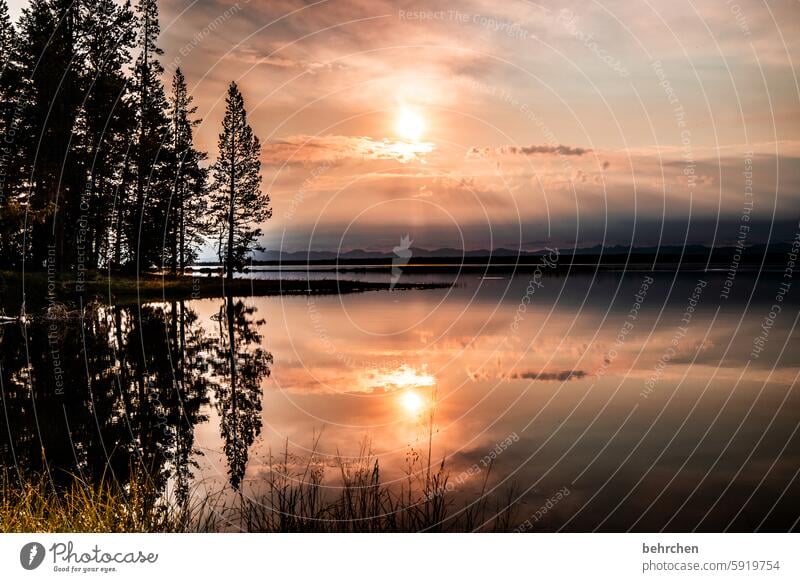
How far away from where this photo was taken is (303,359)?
23250 millimetres

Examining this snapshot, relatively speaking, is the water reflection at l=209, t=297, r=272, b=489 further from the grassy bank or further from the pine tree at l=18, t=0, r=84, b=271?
the pine tree at l=18, t=0, r=84, b=271

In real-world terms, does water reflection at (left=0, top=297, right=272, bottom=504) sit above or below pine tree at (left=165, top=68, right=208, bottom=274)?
below

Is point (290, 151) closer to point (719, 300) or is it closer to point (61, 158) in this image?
point (61, 158)

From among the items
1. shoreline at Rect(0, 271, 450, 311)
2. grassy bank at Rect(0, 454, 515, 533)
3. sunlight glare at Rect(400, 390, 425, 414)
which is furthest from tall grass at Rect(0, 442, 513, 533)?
shoreline at Rect(0, 271, 450, 311)

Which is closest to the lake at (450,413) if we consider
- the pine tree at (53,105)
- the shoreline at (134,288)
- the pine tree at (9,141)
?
the shoreline at (134,288)

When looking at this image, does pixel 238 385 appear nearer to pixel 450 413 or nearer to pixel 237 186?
pixel 450 413

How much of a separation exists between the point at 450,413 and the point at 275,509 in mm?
7265

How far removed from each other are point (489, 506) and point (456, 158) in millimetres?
7013

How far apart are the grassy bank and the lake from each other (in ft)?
0.82

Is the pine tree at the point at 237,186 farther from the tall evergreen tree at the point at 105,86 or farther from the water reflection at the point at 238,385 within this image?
the water reflection at the point at 238,385

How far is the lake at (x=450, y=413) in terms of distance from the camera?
1084 cm

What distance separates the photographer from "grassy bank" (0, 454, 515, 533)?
24.8 ft

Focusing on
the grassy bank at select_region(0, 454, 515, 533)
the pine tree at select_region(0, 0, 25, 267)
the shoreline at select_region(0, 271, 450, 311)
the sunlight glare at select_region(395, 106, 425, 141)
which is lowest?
the grassy bank at select_region(0, 454, 515, 533)

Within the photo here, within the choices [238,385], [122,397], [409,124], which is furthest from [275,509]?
[238,385]
